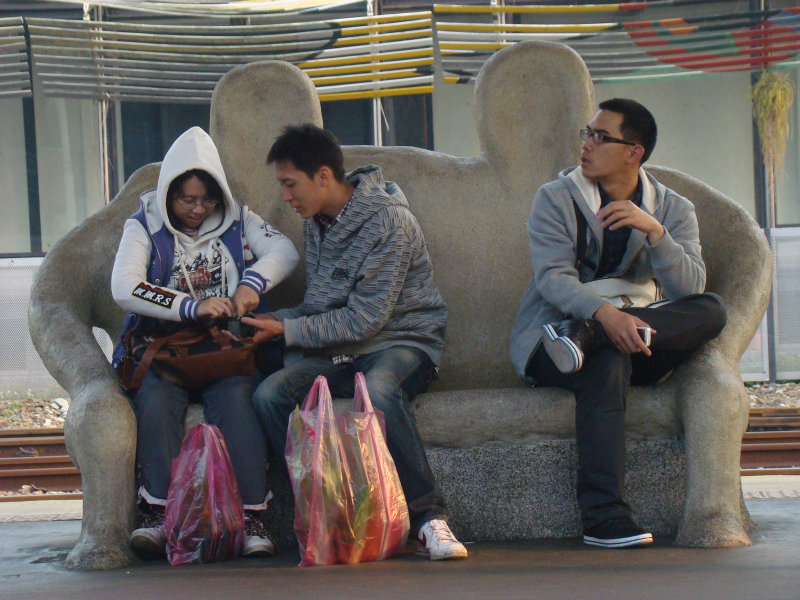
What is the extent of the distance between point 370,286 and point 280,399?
0.49m

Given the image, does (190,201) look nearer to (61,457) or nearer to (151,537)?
(151,537)

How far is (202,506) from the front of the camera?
356 cm

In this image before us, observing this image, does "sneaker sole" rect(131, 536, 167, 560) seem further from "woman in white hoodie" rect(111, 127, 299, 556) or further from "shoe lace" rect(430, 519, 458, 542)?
"shoe lace" rect(430, 519, 458, 542)

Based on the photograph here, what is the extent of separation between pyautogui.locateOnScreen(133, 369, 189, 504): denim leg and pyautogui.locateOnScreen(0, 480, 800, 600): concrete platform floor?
Result: 0.86 feet

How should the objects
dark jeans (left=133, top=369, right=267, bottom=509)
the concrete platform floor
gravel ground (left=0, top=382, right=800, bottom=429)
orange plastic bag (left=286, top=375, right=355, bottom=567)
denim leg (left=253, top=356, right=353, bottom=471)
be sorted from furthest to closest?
gravel ground (left=0, top=382, right=800, bottom=429) → denim leg (left=253, top=356, right=353, bottom=471) → dark jeans (left=133, top=369, right=267, bottom=509) → orange plastic bag (left=286, top=375, right=355, bottom=567) → the concrete platform floor

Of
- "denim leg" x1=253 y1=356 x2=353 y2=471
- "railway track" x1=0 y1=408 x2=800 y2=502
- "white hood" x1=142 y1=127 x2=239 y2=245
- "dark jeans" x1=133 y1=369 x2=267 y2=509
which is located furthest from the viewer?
"railway track" x1=0 y1=408 x2=800 y2=502

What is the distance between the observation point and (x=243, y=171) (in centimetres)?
473

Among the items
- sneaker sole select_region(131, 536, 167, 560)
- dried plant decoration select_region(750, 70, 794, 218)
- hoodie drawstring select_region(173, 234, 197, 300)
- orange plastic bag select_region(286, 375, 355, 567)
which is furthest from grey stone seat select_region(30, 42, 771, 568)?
dried plant decoration select_region(750, 70, 794, 218)

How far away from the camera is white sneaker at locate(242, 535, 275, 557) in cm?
361

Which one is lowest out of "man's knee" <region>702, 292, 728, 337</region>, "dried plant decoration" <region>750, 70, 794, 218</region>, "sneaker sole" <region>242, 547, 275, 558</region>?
"sneaker sole" <region>242, 547, 275, 558</region>

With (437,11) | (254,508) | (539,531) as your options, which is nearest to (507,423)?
(539,531)

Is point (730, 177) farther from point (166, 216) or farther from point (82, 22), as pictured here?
point (166, 216)

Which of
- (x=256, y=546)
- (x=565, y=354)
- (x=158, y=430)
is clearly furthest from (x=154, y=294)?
(x=565, y=354)

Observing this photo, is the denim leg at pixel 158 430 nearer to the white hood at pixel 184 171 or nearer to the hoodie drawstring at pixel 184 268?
the hoodie drawstring at pixel 184 268
